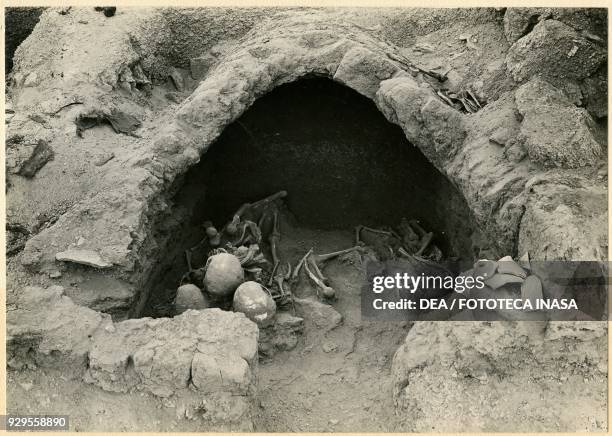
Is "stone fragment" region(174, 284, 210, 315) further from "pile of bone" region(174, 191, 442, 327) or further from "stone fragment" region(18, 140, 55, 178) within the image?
"stone fragment" region(18, 140, 55, 178)

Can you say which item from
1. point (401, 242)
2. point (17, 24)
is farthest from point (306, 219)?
point (17, 24)

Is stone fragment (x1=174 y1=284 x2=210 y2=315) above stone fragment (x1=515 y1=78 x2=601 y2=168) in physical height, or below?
below

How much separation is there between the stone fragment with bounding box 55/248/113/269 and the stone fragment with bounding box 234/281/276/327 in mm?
1012

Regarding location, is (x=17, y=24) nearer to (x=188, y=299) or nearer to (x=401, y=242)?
(x=188, y=299)

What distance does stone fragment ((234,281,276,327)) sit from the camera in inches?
196

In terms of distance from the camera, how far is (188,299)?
16.7 feet

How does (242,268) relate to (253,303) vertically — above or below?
above

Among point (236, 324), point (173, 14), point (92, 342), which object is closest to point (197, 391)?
point (236, 324)

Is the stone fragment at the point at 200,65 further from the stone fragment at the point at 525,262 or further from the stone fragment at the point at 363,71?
the stone fragment at the point at 525,262

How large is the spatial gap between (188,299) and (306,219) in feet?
6.20

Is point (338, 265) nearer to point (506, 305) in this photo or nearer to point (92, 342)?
point (506, 305)

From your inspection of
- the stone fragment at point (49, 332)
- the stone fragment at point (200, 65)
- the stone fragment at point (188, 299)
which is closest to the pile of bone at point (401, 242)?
the stone fragment at point (188, 299)

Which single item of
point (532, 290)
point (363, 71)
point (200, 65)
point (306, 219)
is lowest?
point (532, 290)

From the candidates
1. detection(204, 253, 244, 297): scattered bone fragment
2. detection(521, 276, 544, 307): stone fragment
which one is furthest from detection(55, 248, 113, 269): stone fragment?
detection(521, 276, 544, 307): stone fragment
